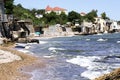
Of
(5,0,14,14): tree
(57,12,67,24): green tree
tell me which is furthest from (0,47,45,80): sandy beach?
(57,12,67,24): green tree

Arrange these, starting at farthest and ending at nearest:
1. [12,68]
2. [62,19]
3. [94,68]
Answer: [62,19]
[94,68]
[12,68]

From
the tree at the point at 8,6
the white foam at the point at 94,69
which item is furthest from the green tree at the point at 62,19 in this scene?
the white foam at the point at 94,69

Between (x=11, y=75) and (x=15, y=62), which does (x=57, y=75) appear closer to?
(x=11, y=75)

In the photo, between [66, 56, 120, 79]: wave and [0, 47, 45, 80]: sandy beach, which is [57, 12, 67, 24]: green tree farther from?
[66, 56, 120, 79]: wave

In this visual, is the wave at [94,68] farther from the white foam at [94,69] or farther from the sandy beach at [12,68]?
the sandy beach at [12,68]

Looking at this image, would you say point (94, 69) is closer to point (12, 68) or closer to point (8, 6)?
point (12, 68)

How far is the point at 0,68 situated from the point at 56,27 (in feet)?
390

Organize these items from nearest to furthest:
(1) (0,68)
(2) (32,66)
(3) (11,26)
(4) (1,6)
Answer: (1) (0,68) → (2) (32,66) → (4) (1,6) → (3) (11,26)

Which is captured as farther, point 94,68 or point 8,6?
point 8,6

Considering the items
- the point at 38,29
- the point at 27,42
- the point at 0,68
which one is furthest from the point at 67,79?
the point at 38,29

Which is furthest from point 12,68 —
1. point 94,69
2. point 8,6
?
point 8,6

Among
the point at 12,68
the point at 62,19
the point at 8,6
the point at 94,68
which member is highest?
the point at 8,6

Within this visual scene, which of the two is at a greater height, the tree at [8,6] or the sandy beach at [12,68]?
the tree at [8,6]

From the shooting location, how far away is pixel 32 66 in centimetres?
3188
